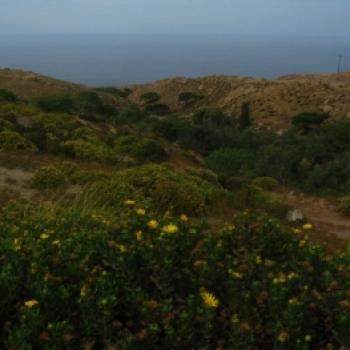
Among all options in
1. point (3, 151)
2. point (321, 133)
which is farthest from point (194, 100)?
point (3, 151)

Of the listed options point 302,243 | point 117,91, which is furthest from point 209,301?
point 117,91

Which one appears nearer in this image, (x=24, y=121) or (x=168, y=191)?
(x=168, y=191)

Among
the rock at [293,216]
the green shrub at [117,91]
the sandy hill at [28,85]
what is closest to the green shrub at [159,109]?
the sandy hill at [28,85]

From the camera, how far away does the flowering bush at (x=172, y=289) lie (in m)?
2.47

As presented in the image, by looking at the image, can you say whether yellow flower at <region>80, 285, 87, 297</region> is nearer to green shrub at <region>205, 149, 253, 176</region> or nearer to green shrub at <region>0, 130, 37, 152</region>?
green shrub at <region>0, 130, 37, 152</region>

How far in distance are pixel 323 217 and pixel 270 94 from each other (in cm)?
3302

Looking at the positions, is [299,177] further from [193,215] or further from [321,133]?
[193,215]

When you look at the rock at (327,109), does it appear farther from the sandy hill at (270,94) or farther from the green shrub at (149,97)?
the green shrub at (149,97)

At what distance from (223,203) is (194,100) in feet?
131

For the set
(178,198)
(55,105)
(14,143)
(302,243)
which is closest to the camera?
(302,243)

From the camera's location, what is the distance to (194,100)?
1948 inches

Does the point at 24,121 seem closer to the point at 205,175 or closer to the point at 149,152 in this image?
the point at 149,152

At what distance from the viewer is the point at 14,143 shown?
1298cm

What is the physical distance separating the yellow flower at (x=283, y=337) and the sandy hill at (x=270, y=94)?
3579 centimetres
